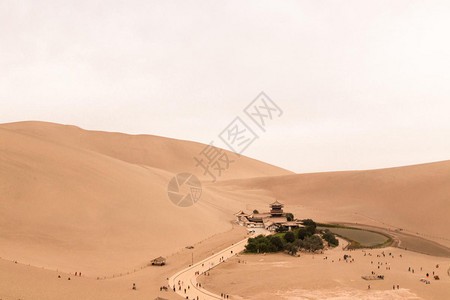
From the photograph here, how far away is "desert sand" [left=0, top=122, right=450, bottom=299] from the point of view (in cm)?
2455

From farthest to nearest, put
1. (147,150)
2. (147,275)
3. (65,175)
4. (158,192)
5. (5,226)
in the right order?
1. (147,150)
2. (158,192)
3. (65,175)
4. (5,226)
5. (147,275)

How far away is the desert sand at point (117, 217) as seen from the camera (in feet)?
80.5

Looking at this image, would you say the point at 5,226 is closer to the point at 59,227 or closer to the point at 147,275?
the point at 59,227

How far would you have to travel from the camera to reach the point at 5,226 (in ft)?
98.9

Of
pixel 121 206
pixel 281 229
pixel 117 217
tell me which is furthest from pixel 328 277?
pixel 121 206

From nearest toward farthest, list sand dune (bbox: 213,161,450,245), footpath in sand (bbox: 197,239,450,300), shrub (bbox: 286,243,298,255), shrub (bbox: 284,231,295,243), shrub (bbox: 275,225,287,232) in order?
1. footpath in sand (bbox: 197,239,450,300)
2. shrub (bbox: 286,243,298,255)
3. shrub (bbox: 284,231,295,243)
4. shrub (bbox: 275,225,287,232)
5. sand dune (bbox: 213,161,450,245)

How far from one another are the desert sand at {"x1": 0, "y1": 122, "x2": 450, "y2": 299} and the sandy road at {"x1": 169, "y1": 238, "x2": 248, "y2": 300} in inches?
39.5

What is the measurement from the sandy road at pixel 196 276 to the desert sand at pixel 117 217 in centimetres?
100

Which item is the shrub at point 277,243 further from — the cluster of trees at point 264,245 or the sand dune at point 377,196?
the sand dune at point 377,196

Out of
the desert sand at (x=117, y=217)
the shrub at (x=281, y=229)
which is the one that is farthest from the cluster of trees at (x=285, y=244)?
the shrub at (x=281, y=229)

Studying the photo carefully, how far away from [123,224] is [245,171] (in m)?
107

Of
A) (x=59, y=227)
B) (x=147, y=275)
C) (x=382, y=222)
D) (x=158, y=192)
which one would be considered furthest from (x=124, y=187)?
(x=382, y=222)

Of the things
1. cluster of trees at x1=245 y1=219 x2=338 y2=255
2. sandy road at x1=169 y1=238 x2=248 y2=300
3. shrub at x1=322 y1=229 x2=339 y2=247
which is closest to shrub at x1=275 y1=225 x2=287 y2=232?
shrub at x1=322 y1=229 x2=339 y2=247

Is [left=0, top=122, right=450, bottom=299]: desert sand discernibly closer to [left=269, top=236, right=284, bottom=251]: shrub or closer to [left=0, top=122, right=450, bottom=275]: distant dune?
[left=0, top=122, right=450, bottom=275]: distant dune
